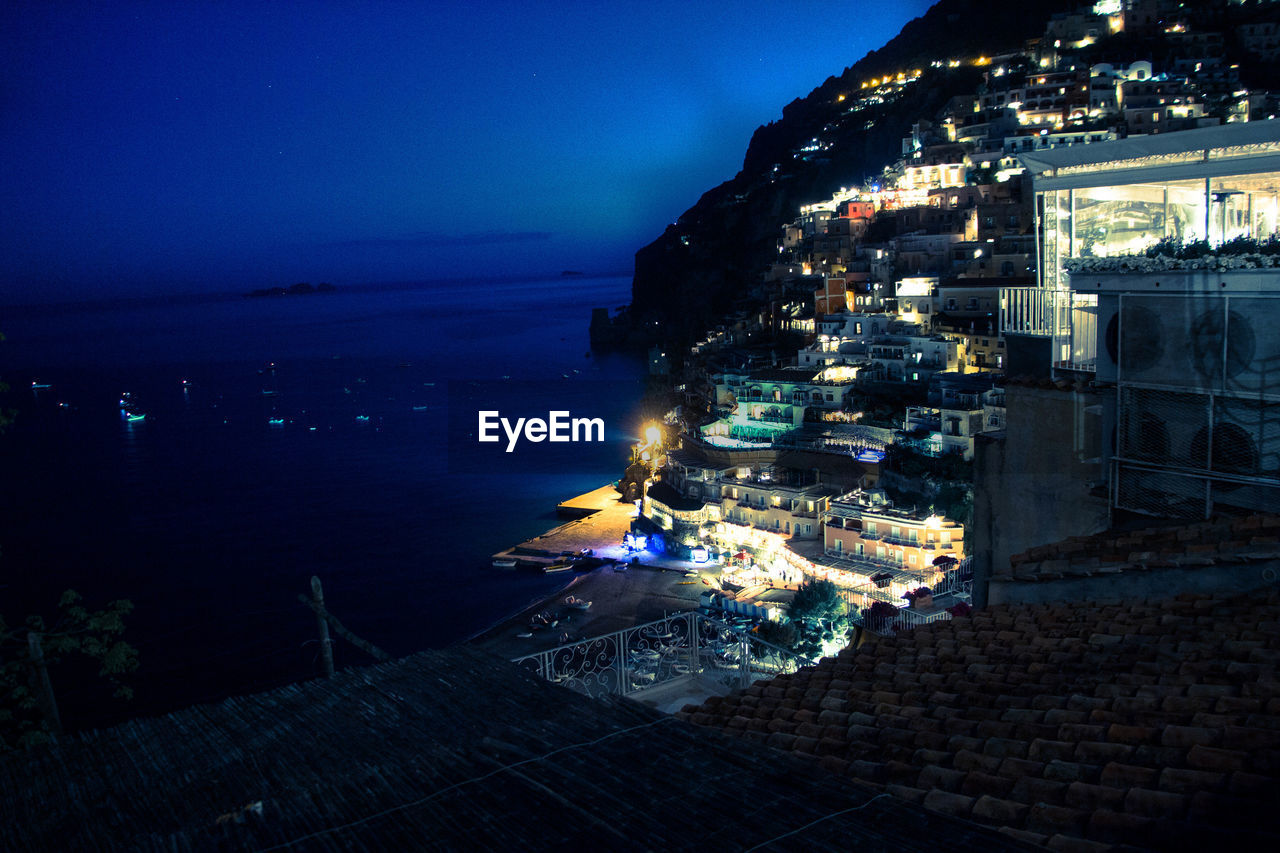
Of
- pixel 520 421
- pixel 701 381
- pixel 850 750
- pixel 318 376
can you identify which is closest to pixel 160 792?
pixel 850 750

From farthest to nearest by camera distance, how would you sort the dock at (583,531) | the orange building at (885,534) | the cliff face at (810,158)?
the cliff face at (810,158) → the dock at (583,531) → the orange building at (885,534)

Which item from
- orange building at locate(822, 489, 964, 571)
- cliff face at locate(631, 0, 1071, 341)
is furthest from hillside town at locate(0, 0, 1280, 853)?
cliff face at locate(631, 0, 1071, 341)

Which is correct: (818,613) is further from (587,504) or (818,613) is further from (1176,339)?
(587,504)

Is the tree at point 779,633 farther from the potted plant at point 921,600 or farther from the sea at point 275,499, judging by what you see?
the sea at point 275,499

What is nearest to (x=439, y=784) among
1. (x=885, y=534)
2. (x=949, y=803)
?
(x=949, y=803)

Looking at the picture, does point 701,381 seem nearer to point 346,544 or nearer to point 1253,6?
point 346,544

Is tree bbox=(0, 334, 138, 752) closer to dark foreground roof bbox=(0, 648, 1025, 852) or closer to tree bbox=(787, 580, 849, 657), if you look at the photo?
dark foreground roof bbox=(0, 648, 1025, 852)

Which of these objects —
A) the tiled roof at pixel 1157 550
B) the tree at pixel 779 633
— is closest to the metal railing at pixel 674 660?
the tree at pixel 779 633
